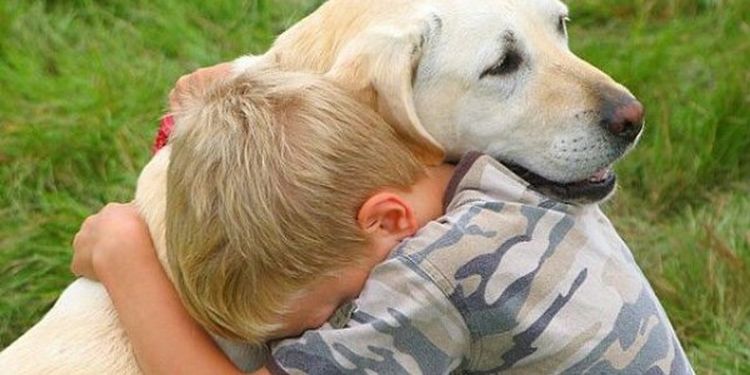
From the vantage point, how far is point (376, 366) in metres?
2.30

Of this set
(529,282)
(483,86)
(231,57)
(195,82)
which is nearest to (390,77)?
(483,86)

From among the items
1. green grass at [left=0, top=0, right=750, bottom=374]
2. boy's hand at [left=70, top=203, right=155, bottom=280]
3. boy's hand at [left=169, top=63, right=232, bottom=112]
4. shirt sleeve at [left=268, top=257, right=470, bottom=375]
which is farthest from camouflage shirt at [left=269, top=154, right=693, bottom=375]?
green grass at [left=0, top=0, right=750, bottom=374]

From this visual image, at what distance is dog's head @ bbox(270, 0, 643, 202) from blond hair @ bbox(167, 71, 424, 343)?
0.17 meters

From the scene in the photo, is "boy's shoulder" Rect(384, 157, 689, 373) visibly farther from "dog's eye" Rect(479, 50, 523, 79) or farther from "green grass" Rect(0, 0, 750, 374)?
"green grass" Rect(0, 0, 750, 374)

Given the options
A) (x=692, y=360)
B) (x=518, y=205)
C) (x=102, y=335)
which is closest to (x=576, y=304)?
(x=518, y=205)

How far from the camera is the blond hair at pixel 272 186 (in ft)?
7.59

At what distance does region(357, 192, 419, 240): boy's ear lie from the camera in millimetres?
2320

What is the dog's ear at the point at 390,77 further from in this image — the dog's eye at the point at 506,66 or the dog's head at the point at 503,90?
the dog's eye at the point at 506,66

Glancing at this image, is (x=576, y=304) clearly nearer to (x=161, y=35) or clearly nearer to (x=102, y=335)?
(x=102, y=335)

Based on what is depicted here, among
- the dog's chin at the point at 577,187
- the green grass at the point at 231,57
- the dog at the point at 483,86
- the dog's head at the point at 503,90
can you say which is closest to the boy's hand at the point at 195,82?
the dog at the point at 483,86

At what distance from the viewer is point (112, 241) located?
2641 mm

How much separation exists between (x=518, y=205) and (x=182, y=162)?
1.79 feet

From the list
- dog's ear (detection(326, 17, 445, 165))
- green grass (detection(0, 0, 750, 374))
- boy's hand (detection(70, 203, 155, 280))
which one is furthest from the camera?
green grass (detection(0, 0, 750, 374))

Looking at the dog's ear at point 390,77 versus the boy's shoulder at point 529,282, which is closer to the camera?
→ the boy's shoulder at point 529,282
